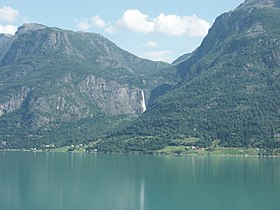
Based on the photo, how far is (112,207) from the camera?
94250 mm

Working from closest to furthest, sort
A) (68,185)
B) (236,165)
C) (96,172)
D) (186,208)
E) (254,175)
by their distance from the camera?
1. (186,208)
2. (68,185)
3. (254,175)
4. (96,172)
5. (236,165)

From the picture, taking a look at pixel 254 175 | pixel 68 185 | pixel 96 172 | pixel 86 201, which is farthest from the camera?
pixel 96 172

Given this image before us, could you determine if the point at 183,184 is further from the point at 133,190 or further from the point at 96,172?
the point at 96,172

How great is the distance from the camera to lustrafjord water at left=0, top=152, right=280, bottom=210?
96.6 m

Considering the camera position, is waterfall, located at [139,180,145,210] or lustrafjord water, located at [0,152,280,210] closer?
waterfall, located at [139,180,145,210]

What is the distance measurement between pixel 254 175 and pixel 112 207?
190 ft

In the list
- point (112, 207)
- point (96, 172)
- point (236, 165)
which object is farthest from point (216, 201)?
point (236, 165)

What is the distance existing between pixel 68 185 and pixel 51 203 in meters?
25.3

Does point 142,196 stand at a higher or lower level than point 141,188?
lower

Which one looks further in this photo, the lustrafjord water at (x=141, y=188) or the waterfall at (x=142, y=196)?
the lustrafjord water at (x=141, y=188)

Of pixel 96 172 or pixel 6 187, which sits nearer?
pixel 6 187

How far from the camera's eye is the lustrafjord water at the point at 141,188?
317 ft

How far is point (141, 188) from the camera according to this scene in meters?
117

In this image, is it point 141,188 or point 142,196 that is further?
point 141,188
